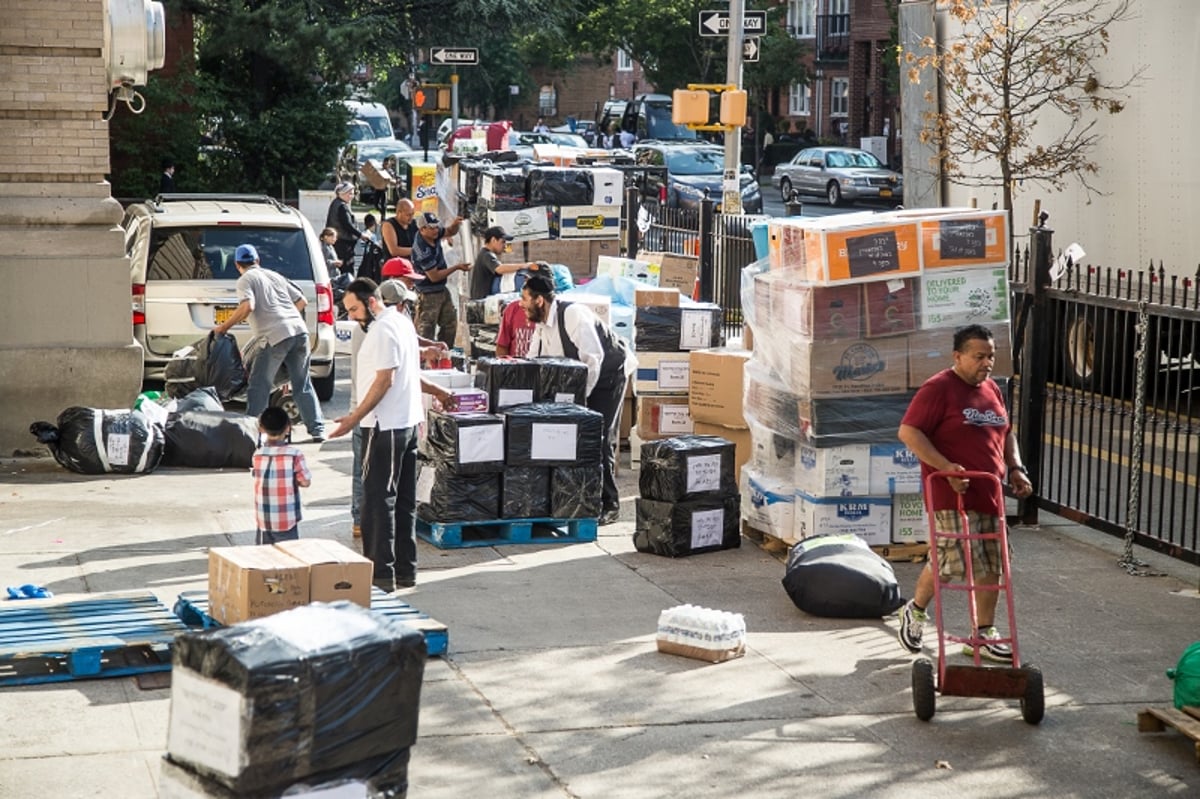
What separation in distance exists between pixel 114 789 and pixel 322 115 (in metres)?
24.8

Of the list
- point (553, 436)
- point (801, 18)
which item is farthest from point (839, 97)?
point (553, 436)

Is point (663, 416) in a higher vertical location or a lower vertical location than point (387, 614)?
higher

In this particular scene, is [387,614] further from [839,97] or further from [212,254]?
[839,97]

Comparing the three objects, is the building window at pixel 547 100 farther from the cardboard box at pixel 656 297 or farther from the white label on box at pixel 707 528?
the white label on box at pixel 707 528

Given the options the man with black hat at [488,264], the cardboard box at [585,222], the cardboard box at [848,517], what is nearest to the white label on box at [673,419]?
the cardboard box at [848,517]

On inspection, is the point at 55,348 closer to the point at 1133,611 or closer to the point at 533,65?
the point at 1133,611

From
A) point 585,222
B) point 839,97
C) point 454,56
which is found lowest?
point 585,222

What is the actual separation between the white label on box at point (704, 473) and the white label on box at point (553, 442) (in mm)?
797

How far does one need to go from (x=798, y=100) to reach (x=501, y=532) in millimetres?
57702

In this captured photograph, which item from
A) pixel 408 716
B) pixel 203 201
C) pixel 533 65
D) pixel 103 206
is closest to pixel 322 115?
pixel 203 201

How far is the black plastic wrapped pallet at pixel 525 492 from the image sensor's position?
1086cm

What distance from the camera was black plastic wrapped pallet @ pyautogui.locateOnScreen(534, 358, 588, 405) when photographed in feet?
37.8

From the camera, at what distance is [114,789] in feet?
21.0

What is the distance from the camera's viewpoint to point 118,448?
12.8 m
